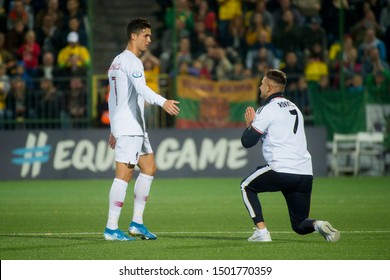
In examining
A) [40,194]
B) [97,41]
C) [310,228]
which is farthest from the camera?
[97,41]

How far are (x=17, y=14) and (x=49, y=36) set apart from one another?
3.99 feet

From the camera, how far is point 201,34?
84.4ft

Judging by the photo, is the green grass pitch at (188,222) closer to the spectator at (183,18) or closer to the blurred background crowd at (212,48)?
the blurred background crowd at (212,48)

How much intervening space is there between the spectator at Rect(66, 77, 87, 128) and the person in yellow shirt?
605mm

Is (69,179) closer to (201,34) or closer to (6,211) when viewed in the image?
(201,34)

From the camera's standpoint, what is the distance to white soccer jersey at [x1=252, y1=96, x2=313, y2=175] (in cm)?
1134

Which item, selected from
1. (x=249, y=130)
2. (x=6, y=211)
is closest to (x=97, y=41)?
(x=6, y=211)

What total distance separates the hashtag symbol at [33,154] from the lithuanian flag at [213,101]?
9.80ft

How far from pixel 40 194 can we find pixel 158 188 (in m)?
2.48

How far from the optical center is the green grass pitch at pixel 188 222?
34.3ft

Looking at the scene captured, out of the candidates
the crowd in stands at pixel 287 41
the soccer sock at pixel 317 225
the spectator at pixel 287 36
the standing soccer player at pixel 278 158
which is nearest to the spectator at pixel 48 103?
the crowd in stands at pixel 287 41

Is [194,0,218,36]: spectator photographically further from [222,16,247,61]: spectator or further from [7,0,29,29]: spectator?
[7,0,29,29]: spectator

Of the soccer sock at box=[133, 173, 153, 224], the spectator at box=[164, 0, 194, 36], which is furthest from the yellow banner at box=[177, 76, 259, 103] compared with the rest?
the soccer sock at box=[133, 173, 153, 224]

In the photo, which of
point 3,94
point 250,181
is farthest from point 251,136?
point 3,94
